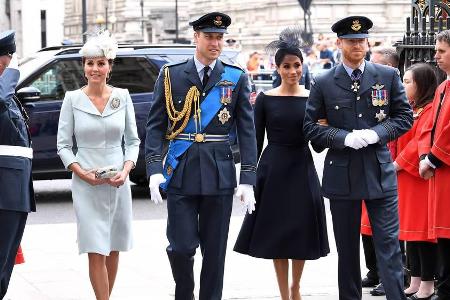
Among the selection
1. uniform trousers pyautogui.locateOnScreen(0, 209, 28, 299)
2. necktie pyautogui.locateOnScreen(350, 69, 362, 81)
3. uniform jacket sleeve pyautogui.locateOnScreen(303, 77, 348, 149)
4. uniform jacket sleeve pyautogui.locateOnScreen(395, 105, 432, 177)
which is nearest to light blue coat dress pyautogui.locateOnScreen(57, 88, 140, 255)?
uniform trousers pyautogui.locateOnScreen(0, 209, 28, 299)

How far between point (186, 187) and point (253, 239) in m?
1.02

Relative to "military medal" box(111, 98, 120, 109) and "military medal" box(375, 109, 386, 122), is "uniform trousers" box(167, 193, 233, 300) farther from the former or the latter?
"military medal" box(375, 109, 386, 122)

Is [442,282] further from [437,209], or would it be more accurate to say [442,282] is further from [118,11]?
[118,11]

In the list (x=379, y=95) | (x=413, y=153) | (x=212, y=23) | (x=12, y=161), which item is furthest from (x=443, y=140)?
(x=12, y=161)

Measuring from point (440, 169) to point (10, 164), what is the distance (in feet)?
9.00

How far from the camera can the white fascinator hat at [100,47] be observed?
7.71 meters

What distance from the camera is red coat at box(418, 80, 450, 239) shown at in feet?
25.8

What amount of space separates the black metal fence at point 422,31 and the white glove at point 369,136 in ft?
4.62

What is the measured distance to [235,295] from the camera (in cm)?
877

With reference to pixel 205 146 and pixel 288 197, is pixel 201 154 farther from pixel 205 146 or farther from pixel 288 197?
pixel 288 197

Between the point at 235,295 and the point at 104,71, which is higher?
the point at 104,71

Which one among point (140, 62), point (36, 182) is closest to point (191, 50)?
point (140, 62)

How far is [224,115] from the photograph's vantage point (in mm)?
7359

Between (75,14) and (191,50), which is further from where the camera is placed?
(75,14)
